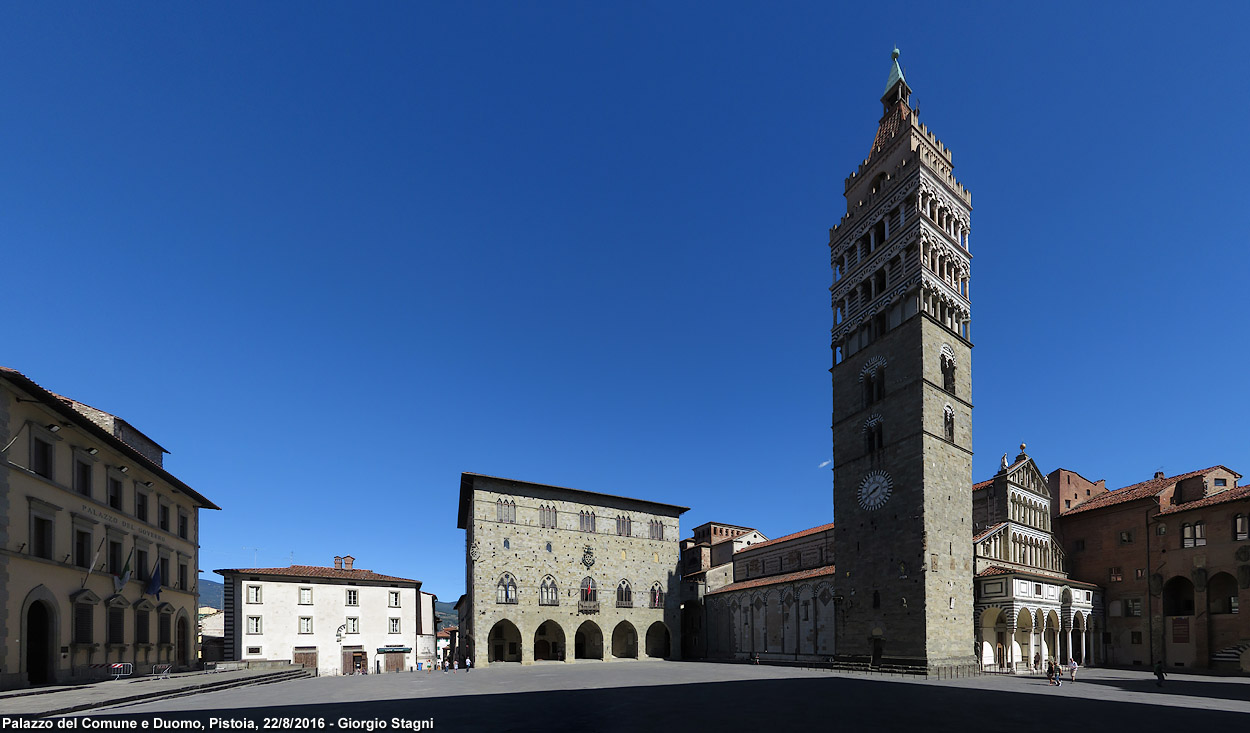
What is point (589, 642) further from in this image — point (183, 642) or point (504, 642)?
point (183, 642)

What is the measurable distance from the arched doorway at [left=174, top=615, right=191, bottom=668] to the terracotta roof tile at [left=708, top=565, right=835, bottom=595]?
38.5m

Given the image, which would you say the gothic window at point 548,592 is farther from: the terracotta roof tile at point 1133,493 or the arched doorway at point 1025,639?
the terracotta roof tile at point 1133,493

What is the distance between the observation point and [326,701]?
21.4m

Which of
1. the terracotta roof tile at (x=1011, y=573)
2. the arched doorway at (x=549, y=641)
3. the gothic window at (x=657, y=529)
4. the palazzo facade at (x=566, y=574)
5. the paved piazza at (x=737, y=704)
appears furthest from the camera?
the gothic window at (x=657, y=529)

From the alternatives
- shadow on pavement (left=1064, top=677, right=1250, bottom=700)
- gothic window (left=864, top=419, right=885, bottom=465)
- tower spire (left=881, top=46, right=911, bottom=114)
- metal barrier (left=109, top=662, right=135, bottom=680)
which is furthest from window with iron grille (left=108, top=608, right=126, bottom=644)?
tower spire (left=881, top=46, right=911, bottom=114)

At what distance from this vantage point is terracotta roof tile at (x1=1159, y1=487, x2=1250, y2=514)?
40.1 m

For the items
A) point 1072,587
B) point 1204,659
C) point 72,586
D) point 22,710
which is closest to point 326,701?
point 22,710

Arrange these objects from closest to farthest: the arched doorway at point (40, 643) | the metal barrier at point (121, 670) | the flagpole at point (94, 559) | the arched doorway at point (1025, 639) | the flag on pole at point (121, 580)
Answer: the arched doorway at point (40, 643), the flagpole at point (94, 559), the metal barrier at point (121, 670), the flag on pole at point (121, 580), the arched doorway at point (1025, 639)

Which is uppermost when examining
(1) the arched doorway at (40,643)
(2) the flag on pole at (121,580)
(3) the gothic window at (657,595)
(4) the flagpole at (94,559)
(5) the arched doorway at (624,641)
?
(4) the flagpole at (94,559)

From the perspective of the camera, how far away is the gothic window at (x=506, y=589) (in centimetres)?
4966

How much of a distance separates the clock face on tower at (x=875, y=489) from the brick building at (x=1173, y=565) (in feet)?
64.4

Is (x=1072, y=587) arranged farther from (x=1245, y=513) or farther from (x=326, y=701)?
(x=326, y=701)

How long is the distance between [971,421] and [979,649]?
13.6 meters

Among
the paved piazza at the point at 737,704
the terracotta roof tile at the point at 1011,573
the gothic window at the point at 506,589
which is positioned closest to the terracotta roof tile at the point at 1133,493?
the terracotta roof tile at the point at 1011,573
